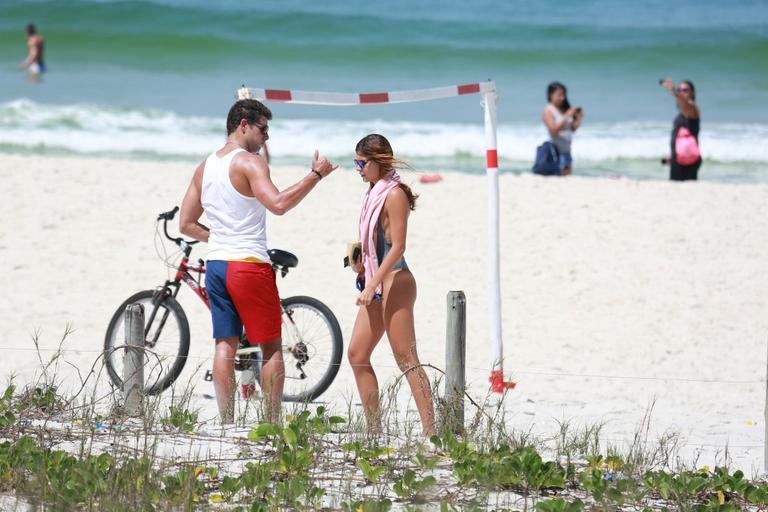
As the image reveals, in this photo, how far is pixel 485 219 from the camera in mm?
10992

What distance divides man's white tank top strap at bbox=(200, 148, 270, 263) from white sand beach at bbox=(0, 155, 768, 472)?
174 centimetres

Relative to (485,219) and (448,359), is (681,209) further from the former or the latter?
(448,359)

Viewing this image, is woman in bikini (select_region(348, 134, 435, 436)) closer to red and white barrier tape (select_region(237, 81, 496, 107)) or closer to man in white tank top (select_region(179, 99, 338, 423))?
man in white tank top (select_region(179, 99, 338, 423))

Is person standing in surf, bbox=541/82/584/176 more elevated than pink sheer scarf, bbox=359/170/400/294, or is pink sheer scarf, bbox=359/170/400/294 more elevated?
person standing in surf, bbox=541/82/584/176

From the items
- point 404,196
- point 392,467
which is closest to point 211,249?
point 404,196

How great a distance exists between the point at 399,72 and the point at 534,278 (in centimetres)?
2184

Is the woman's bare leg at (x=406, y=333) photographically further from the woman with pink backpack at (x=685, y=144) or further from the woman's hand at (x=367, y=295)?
the woman with pink backpack at (x=685, y=144)

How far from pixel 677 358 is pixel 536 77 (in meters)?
22.1

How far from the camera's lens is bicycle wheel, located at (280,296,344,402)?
248 inches

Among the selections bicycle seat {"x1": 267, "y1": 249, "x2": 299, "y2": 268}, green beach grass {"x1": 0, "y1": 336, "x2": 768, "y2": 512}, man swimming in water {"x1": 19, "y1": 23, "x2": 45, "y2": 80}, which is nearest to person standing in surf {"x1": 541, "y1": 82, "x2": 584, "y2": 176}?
bicycle seat {"x1": 267, "y1": 249, "x2": 299, "y2": 268}

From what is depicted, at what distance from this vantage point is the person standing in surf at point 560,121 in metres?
13.0

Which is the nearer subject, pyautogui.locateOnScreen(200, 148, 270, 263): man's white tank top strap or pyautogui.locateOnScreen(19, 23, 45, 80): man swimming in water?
pyautogui.locateOnScreen(200, 148, 270, 263): man's white tank top strap

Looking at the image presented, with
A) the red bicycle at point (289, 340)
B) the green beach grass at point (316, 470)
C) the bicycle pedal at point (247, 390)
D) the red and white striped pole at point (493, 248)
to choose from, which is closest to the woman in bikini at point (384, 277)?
the green beach grass at point (316, 470)

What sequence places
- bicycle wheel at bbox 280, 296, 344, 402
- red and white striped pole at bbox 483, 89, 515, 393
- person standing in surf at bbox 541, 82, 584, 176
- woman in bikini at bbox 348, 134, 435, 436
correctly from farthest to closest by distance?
person standing in surf at bbox 541, 82, 584, 176, red and white striped pole at bbox 483, 89, 515, 393, bicycle wheel at bbox 280, 296, 344, 402, woman in bikini at bbox 348, 134, 435, 436
